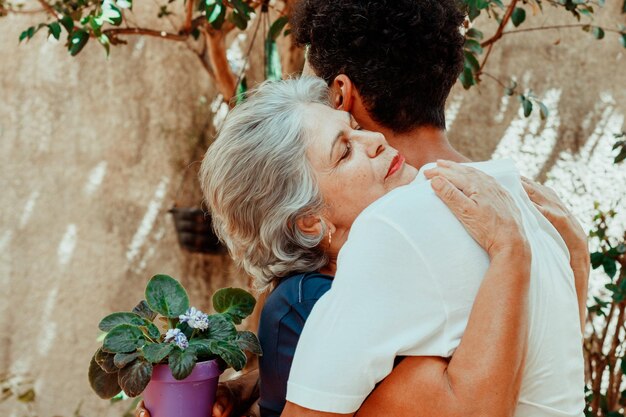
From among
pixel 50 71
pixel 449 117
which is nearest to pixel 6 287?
pixel 50 71

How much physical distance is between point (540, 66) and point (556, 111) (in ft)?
0.80

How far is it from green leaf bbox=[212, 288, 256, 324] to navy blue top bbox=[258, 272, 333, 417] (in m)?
0.25

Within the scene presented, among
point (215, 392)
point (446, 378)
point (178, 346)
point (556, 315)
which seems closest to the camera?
point (446, 378)

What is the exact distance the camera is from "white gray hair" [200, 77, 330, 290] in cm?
173

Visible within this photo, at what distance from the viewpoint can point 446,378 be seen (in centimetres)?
137

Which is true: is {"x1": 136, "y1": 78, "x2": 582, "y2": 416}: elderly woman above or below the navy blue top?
above

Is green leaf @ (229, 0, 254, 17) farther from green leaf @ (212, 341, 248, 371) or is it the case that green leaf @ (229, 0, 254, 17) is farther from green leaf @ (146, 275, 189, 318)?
green leaf @ (212, 341, 248, 371)

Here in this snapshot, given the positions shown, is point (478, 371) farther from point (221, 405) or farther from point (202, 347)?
point (221, 405)

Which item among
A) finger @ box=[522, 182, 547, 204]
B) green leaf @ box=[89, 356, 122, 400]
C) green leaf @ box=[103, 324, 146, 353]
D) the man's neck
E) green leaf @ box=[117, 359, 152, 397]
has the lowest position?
green leaf @ box=[89, 356, 122, 400]

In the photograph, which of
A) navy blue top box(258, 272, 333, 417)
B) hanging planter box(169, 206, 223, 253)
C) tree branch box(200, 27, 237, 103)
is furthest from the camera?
hanging planter box(169, 206, 223, 253)

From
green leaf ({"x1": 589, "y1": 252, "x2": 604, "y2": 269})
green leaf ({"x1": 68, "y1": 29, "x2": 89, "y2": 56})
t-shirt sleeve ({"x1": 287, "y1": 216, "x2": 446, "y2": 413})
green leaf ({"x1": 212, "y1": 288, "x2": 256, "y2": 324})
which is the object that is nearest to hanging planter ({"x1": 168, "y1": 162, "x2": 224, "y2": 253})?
green leaf ({"x1": 68, "y1": 29, "x2": 89, "y2": 56})

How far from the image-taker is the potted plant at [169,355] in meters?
1.67

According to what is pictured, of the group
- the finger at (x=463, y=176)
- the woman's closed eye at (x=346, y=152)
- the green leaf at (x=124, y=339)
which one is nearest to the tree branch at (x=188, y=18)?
the woman's closed eye at (x=346, y=152)

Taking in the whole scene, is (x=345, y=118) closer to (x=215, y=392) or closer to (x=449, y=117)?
(x=215, y=392)
